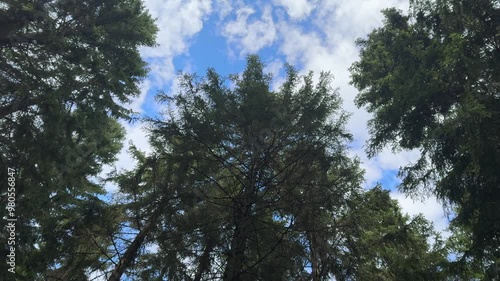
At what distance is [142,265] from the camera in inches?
331

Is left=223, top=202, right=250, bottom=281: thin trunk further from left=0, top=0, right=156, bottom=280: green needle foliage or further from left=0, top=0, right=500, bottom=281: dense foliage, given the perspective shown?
left=0, top=0, right=156, bottom=280: green needle foliage

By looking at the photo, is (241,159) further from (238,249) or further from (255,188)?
(238,249)

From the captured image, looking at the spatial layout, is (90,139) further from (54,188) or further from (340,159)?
(340,159)

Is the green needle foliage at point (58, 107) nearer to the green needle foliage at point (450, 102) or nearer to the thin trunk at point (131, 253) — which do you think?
the thin trunk at point (131, 253)

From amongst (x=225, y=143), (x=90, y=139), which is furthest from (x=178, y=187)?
(x=90, y=139)

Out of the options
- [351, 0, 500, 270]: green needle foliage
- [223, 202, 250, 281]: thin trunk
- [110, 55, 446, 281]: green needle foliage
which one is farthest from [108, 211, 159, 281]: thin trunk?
[351, 0, 500, 270]: green needle foliage

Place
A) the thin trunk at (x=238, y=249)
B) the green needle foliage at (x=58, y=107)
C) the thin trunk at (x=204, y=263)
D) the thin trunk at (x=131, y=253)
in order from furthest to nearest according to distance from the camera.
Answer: the green needle foliage at (x=58, y=107) → the thin trunk at (x=131, y=253) → the thin trunk at (x=204, y=263) → the thin trunk at (x=238, y=249)

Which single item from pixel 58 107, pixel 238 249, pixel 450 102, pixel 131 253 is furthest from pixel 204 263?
pixel 450 102

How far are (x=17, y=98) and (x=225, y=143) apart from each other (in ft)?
21.0

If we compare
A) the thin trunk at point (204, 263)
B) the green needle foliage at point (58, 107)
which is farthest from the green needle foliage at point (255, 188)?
the green needle foliage at point (58, 107)

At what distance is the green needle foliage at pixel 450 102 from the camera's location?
8250 millimetres

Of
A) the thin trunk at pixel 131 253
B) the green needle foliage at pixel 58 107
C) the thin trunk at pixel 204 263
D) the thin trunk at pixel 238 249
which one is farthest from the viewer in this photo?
the green needle foliage at pixel 58 107

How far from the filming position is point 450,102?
10.6m

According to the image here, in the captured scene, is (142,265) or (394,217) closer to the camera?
(142,265)
